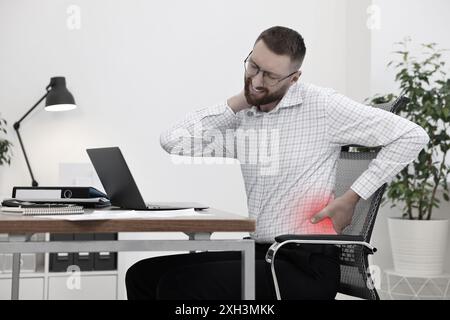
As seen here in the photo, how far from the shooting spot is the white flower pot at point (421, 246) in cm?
337

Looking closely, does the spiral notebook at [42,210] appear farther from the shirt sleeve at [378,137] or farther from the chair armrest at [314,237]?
the shirt sleeve at [378,137]

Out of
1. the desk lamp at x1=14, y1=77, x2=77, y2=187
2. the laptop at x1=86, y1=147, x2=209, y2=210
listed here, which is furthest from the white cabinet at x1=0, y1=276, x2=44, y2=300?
the laptop at x1=86, y1=147, x2=209, y2=210

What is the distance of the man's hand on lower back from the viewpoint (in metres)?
1.75

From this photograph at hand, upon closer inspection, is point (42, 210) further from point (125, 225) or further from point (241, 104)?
point (241, 104)

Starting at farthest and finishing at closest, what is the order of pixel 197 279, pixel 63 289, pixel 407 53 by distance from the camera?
pixel 407 53, pixel 63 289, pixel 197 279

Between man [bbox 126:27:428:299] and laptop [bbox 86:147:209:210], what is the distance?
22 cm

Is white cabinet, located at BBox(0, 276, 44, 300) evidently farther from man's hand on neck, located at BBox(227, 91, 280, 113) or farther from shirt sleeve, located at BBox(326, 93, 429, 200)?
shirt sleeve, located at BBox(326, 93, 429, 200)

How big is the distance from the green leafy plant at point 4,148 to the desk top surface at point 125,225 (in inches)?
88.8
